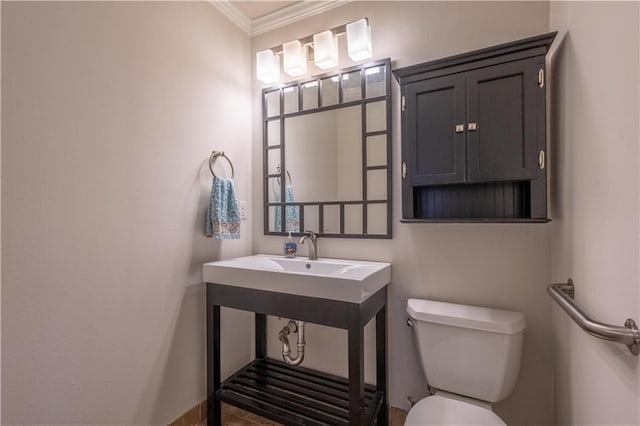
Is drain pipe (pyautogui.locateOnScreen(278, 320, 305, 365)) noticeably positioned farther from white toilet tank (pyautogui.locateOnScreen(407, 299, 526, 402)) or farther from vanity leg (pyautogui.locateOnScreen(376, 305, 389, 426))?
white toilet tank (pyautogui.locateOnScreen(407, 299, 526, 402))

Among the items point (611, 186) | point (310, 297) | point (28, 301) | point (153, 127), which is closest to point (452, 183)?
point (611, 186)

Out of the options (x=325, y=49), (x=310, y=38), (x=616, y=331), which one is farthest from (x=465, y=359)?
(x=310, y=38)

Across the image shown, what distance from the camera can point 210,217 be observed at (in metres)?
1.62

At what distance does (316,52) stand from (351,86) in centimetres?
27

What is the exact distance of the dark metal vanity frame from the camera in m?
1.20

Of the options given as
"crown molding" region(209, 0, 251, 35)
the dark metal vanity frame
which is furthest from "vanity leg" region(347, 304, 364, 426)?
"crown molding" region(209, 0, 251, 35)

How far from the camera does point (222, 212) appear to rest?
63.9 inches

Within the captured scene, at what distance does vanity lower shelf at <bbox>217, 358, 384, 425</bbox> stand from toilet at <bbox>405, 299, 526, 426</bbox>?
1.16ft

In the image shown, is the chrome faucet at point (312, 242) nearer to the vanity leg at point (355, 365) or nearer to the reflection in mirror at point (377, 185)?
the reflection in mirror at point (377, 185)

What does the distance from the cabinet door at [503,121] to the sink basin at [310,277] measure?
0.62 metres

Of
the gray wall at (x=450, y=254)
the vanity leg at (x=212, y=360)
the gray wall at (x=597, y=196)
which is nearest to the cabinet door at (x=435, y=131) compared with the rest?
the gray wall at (x=450, y=254)

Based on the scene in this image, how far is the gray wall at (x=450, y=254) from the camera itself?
1.31 metres

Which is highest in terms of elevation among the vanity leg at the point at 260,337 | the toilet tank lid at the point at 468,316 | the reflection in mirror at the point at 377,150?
the reflection in mirror at the point at 377,150

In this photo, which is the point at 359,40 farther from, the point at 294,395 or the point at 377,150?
the point at 294,395
